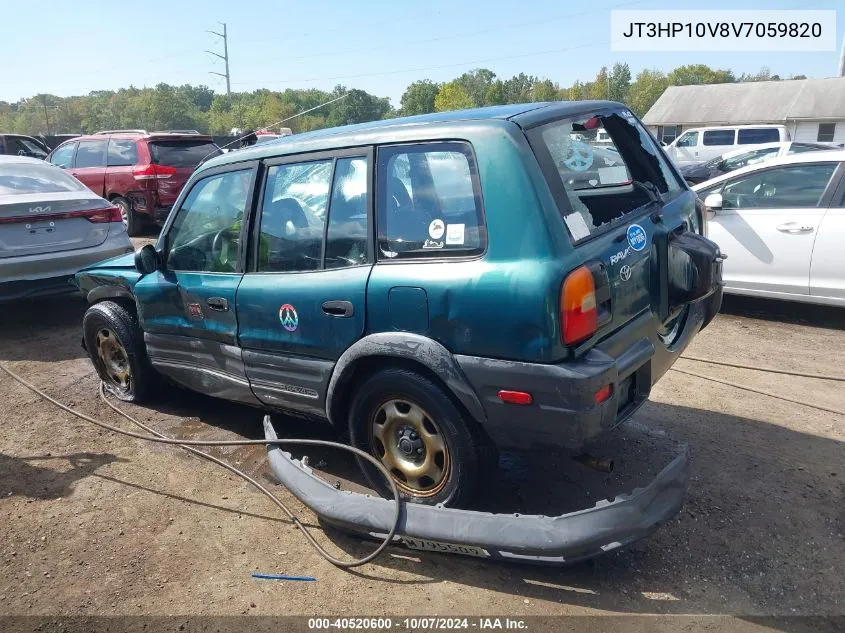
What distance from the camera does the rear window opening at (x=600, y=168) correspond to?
2.83 m

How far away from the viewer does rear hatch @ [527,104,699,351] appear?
9.14 feet

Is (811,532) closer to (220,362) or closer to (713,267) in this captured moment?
(713,267)

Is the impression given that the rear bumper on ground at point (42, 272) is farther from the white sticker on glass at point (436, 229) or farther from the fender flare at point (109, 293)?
the white sticker on glass at point (436, 229)

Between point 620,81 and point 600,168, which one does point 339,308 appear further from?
point 620,81

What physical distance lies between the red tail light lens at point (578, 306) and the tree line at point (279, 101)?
62257 millimetres

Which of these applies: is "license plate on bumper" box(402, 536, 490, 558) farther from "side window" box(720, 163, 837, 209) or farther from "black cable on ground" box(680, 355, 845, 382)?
"side window" box(720, 163, 837, 209)

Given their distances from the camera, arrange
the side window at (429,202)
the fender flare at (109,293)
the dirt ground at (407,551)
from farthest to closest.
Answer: the fender flare at (109,293) → the side window at (429,202) → the dirt ground at (407,551)

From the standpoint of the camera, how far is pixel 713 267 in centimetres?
329

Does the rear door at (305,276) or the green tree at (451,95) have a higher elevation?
the green tree at (451,95)

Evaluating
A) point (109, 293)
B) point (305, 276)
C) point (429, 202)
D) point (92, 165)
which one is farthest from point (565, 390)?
point (92, 165)

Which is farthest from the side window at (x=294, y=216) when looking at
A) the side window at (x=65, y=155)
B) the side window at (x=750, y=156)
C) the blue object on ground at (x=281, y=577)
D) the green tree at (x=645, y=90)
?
the green tree at (x=645, y=90)

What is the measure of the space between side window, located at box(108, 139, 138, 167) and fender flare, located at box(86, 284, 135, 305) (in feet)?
25.6

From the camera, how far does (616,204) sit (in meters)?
3.55

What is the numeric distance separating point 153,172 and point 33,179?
15.3 ft
